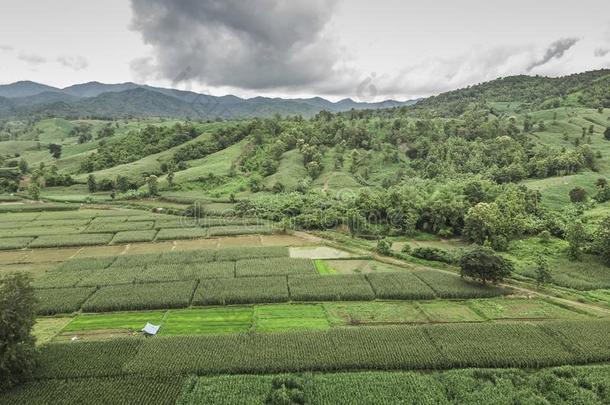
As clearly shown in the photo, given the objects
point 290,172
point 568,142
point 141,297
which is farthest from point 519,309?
point 568,142

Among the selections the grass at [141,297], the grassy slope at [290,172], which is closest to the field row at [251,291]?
the grass at [141,297]

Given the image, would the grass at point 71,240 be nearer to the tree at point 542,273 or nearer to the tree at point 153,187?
the tree at point 153,187

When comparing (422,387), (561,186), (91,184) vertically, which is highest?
(561,186)

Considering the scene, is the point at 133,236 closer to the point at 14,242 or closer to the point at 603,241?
the point at 14,242

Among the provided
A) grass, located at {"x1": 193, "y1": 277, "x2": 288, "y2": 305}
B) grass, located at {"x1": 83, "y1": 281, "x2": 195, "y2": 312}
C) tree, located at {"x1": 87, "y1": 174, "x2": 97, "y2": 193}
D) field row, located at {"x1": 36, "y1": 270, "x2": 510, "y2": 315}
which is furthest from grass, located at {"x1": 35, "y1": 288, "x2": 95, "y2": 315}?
tree, located at {"x1": 87, "y1": 174, "x2": 97, "y2": 193}

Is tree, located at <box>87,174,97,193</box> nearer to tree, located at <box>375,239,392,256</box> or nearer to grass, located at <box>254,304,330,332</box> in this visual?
tree, located at <box>375,239,392,256</box>

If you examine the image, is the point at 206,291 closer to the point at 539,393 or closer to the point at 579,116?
the point at 539,393

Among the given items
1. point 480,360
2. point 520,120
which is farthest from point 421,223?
point 520,120
